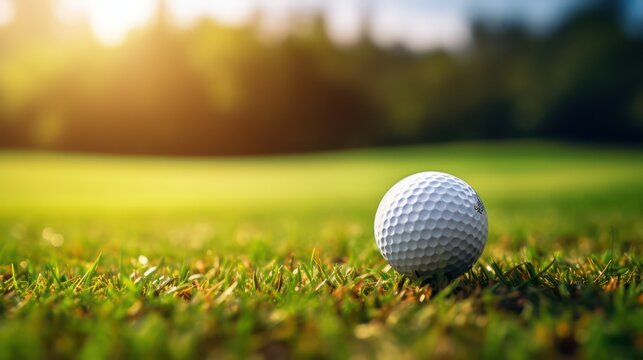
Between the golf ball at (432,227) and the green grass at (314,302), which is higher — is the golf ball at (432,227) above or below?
above

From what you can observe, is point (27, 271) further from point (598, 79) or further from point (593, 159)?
point (598, 79)

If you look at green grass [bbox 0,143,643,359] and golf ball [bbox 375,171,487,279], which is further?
golf ball [bbox 375,171,487,279]

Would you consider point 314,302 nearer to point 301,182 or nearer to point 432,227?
point 432,227

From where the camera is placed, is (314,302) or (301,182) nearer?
(314,302)

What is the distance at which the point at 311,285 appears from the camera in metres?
1.94

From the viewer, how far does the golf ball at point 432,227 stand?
2061 millimetres

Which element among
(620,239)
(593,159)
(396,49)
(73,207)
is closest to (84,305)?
(620,239)

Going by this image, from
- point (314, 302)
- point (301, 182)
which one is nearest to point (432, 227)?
point (314, 302)

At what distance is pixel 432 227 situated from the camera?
6.93 feet

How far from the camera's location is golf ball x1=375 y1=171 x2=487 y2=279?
2061mm

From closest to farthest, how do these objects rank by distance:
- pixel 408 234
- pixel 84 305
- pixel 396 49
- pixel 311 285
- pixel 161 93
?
pixel 84 305 → pixel 311 285 → pixel 408 234 → pixel 161 93 → pixel 396 49

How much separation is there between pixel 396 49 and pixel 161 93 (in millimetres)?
16042

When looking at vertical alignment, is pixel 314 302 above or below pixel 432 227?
below

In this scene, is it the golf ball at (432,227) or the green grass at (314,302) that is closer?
the green grass at (314,302)
